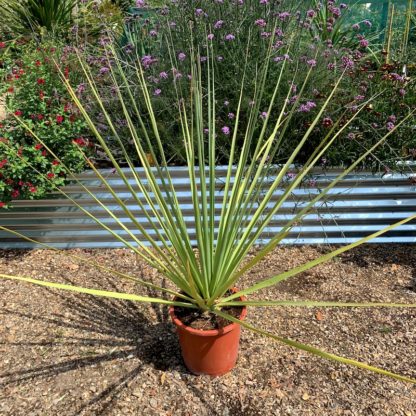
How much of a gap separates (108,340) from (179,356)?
0.42m

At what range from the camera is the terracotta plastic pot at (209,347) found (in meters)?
1.93

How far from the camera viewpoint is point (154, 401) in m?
2.01

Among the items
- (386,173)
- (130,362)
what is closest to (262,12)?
(386,173)

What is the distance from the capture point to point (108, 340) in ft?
7.80

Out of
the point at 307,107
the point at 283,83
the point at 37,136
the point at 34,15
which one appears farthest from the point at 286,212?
the point at 34,15

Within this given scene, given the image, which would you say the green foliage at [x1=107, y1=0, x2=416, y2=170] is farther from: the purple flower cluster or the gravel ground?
the gravel ground

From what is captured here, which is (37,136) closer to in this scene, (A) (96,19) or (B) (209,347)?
(B) (209,347)

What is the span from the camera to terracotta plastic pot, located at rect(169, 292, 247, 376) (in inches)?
76.0

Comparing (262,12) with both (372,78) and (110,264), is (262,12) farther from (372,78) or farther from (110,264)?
(110,264)

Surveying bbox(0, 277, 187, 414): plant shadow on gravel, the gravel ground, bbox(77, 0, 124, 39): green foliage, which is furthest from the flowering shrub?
bbox(77, 0, 124, 39): green foliage

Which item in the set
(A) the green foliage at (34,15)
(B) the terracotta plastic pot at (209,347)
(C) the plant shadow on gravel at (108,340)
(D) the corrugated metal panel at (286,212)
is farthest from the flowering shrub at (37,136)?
(A) the green foliage at (34,15)

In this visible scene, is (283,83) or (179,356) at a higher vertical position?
(283,83)

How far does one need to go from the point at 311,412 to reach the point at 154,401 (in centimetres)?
72

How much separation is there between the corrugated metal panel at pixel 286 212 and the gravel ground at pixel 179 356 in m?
0.29
